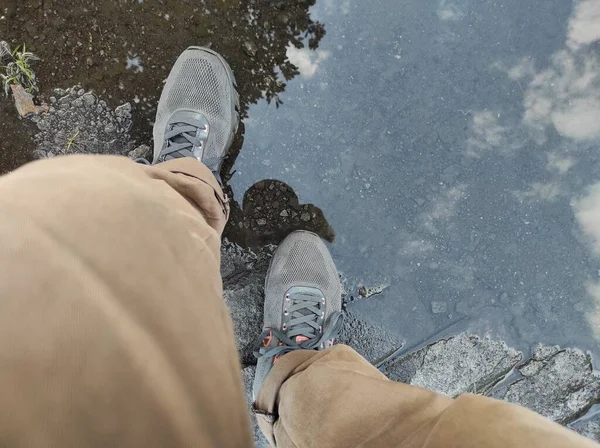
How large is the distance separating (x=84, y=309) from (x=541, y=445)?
73 centimetres

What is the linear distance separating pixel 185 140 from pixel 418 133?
0.76m

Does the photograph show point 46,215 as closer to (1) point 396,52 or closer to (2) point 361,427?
(2) point 361,427

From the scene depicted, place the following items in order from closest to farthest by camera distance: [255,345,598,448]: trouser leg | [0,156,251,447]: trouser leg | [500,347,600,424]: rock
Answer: [0,156,251,447]: trouser leg → [255,345,598,448]: trouser leg → [500,347,600,424]: rock

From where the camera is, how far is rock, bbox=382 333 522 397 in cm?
150

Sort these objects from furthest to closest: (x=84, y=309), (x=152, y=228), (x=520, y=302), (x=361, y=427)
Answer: (x=520, y=302)
(x=361, y=427)
(x=152, y=228)
(x=84, y=309)

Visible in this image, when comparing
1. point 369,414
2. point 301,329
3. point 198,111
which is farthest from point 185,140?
point 369,414

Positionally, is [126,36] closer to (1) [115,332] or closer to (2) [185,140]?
(2) [185,140]

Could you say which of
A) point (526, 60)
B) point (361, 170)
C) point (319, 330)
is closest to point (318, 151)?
point (361, 170)

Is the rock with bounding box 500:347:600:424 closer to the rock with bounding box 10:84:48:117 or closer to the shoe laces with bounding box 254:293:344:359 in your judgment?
the shoe laces with bounding box 254:293:344:359

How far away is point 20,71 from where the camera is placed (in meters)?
1.52

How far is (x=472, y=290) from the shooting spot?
4.88 feet

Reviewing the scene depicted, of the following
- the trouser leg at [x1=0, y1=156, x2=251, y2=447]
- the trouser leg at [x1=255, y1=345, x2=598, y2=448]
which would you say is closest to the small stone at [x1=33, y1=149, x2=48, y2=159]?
the trouser leg at [x1=0, y1=156, x2=251, y2=447]

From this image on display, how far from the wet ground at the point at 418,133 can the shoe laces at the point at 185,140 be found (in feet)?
0.55

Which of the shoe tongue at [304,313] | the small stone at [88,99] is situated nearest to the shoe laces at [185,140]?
the small stone at [88,99]
